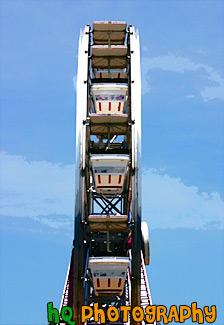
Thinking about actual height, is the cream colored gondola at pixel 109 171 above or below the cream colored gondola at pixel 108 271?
above

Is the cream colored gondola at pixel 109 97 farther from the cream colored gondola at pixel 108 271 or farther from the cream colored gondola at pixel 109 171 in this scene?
the cream colored gondola at pixel 108 271

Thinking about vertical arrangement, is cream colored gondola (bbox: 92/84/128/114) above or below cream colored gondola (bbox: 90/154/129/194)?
above

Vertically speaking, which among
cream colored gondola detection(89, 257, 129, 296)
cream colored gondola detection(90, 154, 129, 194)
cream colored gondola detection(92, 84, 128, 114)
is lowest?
cream colored gondola detection(89, 257, 129, 296)

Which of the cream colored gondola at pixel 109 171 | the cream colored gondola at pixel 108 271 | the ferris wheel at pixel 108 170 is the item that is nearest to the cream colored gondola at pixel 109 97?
the ferris wheel at pixel 108 170

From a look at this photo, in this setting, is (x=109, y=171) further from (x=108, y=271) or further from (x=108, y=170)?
(x=108, y=271)

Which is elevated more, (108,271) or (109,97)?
(109,97)

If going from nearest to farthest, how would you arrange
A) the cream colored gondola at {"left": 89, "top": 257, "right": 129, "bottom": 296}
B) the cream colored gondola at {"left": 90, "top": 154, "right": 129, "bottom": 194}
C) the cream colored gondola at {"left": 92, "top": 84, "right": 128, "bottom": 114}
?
1. the cream colored gondola at {"left": 89, "top": 257, "right": 129, "bottom": 296}
2. the cream colored gondola at {"left": 90, "top": 154, "right": 129, "bottom": 194}
3. the cream colored gondola at {"left": 92, "top": 84, "right": 128, "bottom": 114}

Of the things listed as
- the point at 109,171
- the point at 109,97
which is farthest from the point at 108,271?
the point at 109,97

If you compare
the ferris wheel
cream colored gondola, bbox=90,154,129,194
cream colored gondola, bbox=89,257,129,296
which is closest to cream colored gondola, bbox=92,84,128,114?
the ferris wheel

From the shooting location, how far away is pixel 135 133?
49094 mm

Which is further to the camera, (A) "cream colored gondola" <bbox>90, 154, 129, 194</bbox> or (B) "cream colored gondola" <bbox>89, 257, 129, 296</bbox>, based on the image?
(A) "cream colored gondola" <bbox>90, 154, 129, 194</bbox>

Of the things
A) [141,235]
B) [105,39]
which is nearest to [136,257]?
[141,235]

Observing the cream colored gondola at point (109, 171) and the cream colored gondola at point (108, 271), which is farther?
the cream colored gondola at point (109, 171)

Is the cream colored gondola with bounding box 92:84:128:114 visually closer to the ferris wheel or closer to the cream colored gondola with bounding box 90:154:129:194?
the ferris wheel
